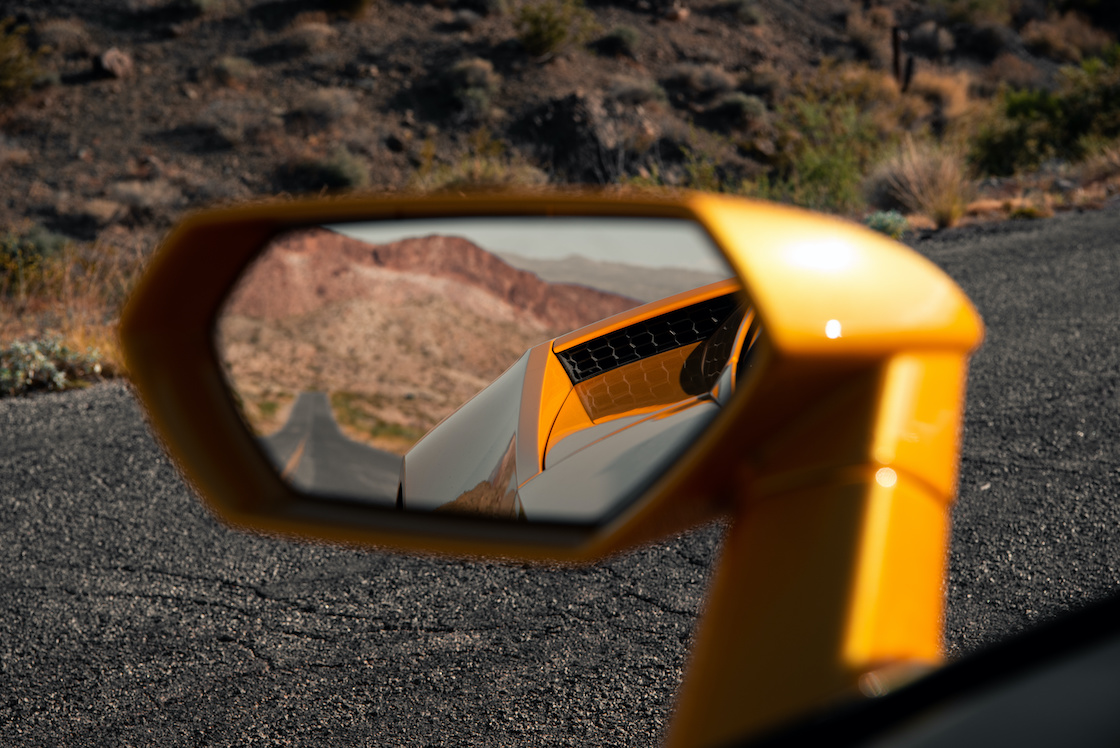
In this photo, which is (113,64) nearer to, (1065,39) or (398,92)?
(398,92)

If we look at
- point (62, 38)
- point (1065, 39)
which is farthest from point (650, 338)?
point (1065, 39)

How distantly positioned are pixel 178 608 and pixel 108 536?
82cm

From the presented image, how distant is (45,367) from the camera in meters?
5.62

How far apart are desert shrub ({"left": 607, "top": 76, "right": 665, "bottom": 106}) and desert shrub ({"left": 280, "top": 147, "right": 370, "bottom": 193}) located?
908 centimetres

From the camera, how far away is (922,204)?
35.1 ft

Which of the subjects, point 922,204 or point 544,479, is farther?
point 922,204

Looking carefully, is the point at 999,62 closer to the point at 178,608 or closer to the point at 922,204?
the point at 922,204

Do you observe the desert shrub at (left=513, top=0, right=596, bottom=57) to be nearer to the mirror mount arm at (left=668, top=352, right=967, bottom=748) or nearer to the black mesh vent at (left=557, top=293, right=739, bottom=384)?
the black mesh vent at (left=557, top=293, right=739, bottom=384)

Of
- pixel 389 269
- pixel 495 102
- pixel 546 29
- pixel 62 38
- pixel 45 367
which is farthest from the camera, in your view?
pixel 546 29

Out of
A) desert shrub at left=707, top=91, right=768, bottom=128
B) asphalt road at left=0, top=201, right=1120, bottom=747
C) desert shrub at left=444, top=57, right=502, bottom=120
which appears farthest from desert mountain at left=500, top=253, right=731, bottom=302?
desert shrub at left=707, top=91, right=768, bottom=128

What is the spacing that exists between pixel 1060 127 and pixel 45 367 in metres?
17.3

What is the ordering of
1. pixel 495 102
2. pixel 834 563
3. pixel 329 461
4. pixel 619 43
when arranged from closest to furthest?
pixel 834 563
pixel 329 461
pixel 495 102
pixel 619 43

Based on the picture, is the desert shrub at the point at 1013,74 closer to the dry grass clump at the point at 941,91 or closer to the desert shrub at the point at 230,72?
the dry grass clump at the point at 941,91

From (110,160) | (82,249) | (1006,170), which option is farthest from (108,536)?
(110,160)
